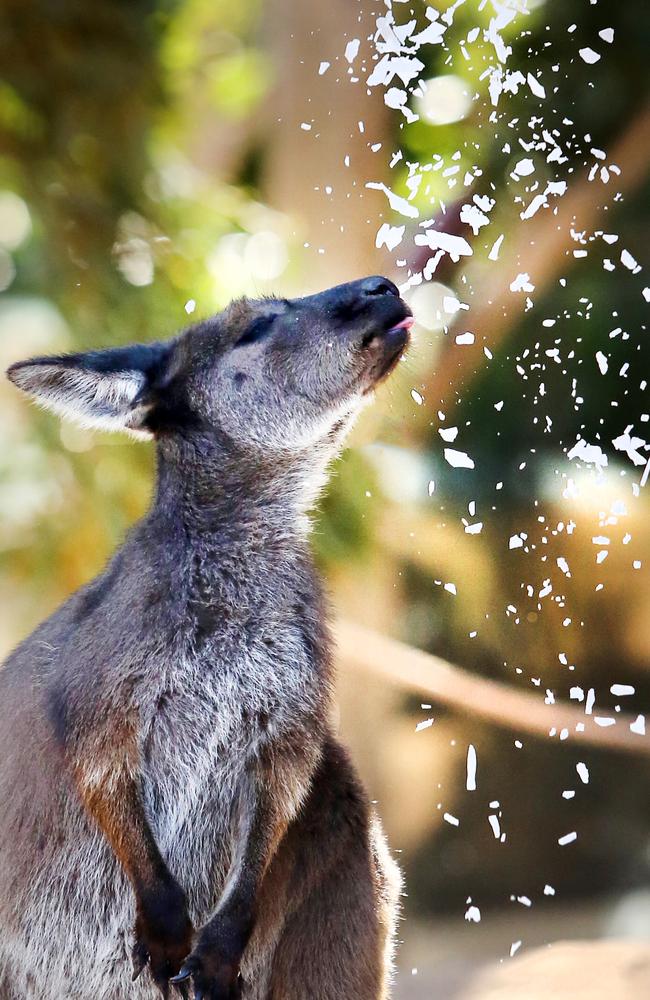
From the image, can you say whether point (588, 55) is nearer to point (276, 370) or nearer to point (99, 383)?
point (276, 370)

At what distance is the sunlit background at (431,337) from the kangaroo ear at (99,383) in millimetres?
692

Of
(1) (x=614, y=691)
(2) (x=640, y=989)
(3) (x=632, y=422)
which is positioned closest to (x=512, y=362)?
(3) (x=632, y=422)

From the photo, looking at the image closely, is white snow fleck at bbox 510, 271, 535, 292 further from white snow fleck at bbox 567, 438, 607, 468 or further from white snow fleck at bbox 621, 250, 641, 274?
white snow fleck at bbox 567, 438, 607, 468

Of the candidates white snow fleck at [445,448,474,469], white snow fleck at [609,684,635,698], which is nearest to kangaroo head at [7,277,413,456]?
white snow fleck at [445,448,474,469]

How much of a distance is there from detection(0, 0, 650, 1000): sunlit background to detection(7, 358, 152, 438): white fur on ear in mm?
743

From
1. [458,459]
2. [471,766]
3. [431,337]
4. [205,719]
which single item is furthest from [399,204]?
[471,766]

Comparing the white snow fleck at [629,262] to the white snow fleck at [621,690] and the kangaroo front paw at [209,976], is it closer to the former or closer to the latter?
the white snow fleck at [621,690]

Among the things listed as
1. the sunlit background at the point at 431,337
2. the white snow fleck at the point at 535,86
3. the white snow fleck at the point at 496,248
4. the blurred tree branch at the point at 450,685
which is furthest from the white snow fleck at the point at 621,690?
the white snow fleck at the point at 535,86

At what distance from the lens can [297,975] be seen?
6.84 ft

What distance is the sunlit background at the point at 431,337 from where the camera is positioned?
2998mm

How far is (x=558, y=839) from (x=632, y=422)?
1.24 metres

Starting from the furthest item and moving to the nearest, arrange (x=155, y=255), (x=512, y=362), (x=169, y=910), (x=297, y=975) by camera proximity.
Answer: (x=155, y=255) → (x=512, y=362) → (x=297, y=975) → (x=169, y=910)

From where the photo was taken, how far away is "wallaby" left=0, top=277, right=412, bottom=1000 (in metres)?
1.97

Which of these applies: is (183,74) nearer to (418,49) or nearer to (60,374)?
(418,49)
